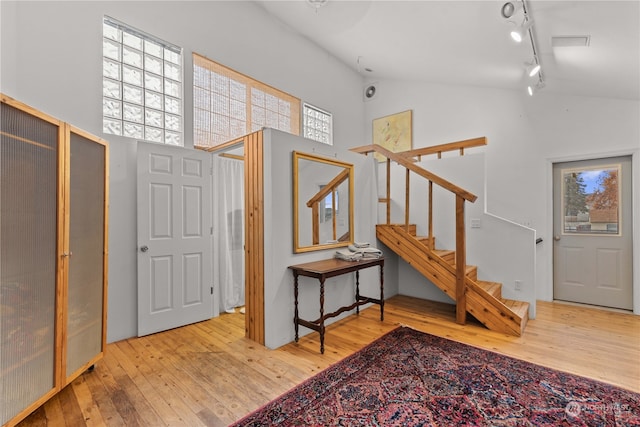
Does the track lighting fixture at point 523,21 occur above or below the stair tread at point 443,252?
above

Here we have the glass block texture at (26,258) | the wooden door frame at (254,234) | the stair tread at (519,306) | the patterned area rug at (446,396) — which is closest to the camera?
the glass block texture at (26,258)

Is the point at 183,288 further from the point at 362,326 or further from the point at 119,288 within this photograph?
the point at 362,326

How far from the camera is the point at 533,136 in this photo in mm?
4438

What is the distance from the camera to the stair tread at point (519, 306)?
3.28 meters

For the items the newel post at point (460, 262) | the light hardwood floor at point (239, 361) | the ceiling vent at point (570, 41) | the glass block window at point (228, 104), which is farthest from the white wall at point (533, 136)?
the glass block window at point (228, 104)

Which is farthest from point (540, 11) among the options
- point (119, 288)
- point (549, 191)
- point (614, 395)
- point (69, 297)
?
point (119, 288)

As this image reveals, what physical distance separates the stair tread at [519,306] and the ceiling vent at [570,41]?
277 centimetres

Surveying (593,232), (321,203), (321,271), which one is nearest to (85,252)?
(321,271)

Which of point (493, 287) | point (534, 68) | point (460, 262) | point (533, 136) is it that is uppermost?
point (534, 68)

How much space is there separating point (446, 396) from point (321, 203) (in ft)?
7.02

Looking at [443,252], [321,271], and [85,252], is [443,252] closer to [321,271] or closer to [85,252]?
[321,271]

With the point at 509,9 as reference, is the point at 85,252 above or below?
below

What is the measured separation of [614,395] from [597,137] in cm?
344

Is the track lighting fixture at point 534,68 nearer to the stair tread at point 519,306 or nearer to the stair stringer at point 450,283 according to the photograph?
the stair stringer at point 450,283
